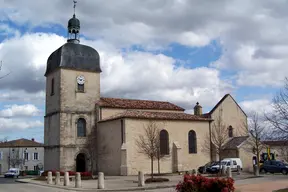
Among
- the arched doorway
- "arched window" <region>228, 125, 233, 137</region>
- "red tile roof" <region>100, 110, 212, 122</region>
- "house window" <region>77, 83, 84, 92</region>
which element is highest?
"house window" <region>77, 83, 84, 92</region>

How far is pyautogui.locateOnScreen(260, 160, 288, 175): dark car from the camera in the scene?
3549 centimetres

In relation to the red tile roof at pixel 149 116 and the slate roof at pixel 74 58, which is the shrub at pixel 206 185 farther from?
the slate roof at pixel 74 58

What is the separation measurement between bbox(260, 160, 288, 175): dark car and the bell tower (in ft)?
62.7

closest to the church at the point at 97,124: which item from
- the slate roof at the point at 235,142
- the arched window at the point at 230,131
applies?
the slate roof at the point at 235,142

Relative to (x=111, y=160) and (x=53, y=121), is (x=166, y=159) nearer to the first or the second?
(x=111, y=160)

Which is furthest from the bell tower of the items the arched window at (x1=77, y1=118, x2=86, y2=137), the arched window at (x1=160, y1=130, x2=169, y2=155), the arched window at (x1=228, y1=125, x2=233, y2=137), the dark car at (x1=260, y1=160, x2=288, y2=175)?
the dark car at (x1=260, y1=160, x2=288, y2=175)

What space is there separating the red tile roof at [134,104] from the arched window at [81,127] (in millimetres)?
2744

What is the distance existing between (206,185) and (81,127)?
91.2 ft

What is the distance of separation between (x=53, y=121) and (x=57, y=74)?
5.32 m

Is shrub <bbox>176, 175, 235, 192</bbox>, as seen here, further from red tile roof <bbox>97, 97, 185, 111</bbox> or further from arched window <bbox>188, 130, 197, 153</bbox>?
red tile roof <bbox>97, 97, 185, 111</bbox>

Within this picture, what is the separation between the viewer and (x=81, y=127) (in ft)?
132

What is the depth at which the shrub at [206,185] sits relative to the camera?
44.1 feet

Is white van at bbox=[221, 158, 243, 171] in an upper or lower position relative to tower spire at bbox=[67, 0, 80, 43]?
lower

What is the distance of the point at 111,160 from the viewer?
3706 centimetres
